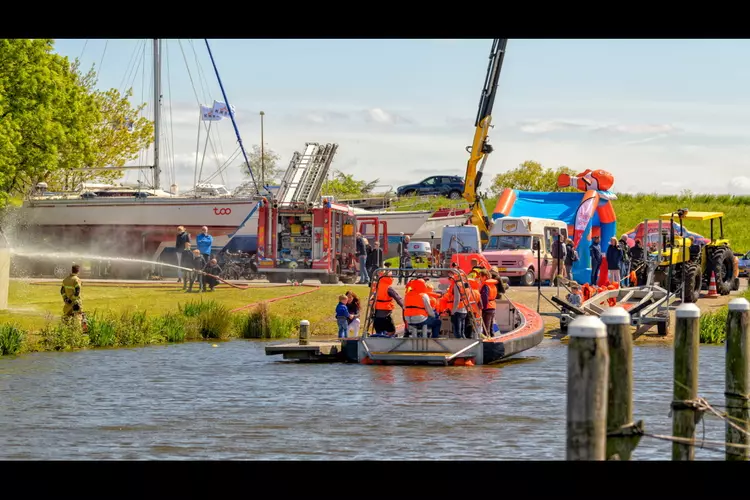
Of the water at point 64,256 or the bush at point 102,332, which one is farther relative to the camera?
the water at point 64,256

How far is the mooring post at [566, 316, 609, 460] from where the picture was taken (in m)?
8.12

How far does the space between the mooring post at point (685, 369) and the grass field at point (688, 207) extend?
153 feet

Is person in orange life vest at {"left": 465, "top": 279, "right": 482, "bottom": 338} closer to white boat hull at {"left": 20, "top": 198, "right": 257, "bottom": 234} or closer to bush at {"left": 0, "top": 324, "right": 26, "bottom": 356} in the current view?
bush at {"left": 0, "top": 324, "right": 26, "bottom": 356}

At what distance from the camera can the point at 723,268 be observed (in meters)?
32.7

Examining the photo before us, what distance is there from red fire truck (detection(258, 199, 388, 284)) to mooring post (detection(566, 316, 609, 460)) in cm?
2866

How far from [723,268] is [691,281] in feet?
12.0

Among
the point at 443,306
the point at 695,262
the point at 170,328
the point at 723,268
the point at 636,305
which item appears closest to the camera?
the point at 443,306

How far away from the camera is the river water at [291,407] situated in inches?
561

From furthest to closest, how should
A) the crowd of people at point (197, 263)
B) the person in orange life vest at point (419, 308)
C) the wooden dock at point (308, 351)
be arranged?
the crowd of people at point (197, 263), the wooden dock at point (308, 351), the person in orange life vest at point (419, 308)

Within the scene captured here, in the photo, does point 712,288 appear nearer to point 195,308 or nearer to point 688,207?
point 195,308

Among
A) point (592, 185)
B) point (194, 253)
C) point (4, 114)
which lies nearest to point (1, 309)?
point (194, 253)

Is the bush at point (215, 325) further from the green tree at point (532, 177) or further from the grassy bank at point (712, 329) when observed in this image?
the green tree at point (532, 177)

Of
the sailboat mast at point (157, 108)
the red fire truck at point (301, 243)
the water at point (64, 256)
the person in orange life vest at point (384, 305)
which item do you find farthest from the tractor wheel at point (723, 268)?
the sailboat mast at point (157, 108)

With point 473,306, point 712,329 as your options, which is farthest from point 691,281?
point 473,306
